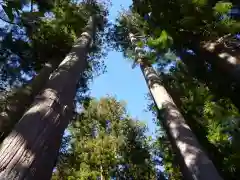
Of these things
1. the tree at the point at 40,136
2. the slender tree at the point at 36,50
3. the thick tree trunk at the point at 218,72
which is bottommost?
the tree at the point at 40,136

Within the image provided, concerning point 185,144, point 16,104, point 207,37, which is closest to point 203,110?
point 207,37

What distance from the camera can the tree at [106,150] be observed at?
520 inches

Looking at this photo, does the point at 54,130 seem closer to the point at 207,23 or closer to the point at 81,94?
the point at 207,23

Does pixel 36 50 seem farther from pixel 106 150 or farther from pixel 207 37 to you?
pixel 106 150

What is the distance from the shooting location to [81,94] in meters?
11.7

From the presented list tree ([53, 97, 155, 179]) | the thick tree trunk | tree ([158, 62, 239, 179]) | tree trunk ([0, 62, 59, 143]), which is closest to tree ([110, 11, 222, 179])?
tree ([158, 62, 239, 179])

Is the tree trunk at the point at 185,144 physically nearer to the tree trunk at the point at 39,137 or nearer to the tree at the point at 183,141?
the tree at the point at 183,141

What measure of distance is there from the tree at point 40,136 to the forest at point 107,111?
11mm

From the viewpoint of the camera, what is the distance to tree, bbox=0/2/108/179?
2.39 metres

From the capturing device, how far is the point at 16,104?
674 centimetres

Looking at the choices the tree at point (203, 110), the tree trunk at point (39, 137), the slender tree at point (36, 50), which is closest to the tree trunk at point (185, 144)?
the tree at point (203, 110)

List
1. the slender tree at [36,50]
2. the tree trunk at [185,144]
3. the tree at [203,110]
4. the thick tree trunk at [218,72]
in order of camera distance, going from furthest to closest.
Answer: the slender tree at [36,50]
the tree at [203,110]
the thick tree trunk at [218,72]
the tree trunk at [185,144]

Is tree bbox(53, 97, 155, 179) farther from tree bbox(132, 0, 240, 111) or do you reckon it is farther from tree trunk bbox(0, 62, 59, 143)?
tree bbox(132, 0, 240, 111)

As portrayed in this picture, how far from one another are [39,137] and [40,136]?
30mm
